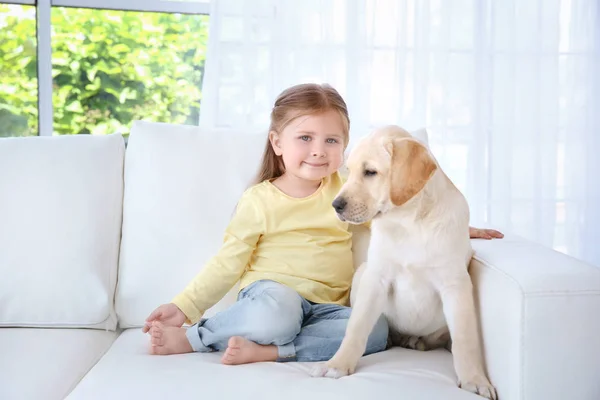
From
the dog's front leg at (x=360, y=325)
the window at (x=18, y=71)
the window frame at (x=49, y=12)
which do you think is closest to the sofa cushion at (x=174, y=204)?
the dog's front leg at (x=360, y=325)

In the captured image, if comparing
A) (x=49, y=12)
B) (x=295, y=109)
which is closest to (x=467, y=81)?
(x=295, y=109)

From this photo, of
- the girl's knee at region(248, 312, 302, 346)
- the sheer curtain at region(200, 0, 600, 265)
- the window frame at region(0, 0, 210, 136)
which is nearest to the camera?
the girl's knee at region(248, 312, 302, 346)

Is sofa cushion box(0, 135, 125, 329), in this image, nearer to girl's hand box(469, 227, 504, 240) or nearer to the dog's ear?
the dog's ear

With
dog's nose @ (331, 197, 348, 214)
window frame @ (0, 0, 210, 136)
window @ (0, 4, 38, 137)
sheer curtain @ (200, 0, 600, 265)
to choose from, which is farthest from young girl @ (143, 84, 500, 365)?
window @ (0, 4, 38, 137)

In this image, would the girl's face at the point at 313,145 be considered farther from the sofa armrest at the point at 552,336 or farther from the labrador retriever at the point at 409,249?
the sofa armrest at the point at 552,336

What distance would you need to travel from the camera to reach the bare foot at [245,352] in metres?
1.48

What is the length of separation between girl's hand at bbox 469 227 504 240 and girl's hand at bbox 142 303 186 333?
763 millimetres

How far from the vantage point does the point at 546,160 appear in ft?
10.6

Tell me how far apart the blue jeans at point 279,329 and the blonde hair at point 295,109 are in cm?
43

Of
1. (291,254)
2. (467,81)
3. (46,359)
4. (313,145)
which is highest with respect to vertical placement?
(467,81)

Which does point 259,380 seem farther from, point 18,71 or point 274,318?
point 18,71

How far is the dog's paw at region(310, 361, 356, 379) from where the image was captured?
4.68 ft

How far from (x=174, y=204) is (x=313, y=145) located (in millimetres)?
416

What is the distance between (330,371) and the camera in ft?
4.69
